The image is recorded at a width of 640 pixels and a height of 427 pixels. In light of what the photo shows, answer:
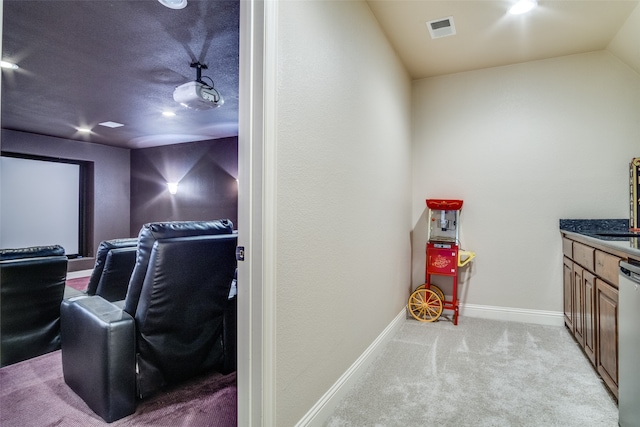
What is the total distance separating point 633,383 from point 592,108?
107 inches

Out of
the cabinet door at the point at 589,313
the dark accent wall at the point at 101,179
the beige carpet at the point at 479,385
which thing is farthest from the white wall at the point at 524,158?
the dark accent wall at the point at 101,179

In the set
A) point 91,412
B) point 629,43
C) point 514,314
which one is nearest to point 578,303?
point 514,314

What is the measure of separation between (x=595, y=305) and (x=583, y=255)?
0.47 m

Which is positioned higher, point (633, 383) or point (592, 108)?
point (592, 108)

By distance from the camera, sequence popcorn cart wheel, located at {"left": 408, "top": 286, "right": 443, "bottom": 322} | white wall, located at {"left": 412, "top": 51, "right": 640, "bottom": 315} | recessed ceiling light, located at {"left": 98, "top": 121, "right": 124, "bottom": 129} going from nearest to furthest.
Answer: white wall, located at {"left": 412, "top": 51, "right": 640, "bottom": 315}, popcorn cart wheel, located at {"left": 408, "top": 286, "right": 443, "bottom": 322}, recessed ceiling light, located at {"left": 98, "top": 121, "right": 124, "bottom": 129}

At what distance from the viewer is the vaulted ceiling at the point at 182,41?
249 centimetres

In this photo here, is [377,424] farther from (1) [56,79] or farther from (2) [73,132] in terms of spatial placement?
(2) [73,132]

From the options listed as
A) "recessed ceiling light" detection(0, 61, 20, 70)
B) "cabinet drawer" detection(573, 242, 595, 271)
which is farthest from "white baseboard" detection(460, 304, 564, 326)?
"recessed ceiling light" detection(0, 61, 20, 70)

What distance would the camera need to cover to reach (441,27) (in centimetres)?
289

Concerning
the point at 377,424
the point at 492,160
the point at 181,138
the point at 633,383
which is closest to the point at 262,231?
the point at 377,424

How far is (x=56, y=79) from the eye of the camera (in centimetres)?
355

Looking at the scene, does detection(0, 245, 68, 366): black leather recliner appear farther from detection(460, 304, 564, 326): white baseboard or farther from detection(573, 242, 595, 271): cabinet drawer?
detection(573, 242, 595, 271): cabinet drawer

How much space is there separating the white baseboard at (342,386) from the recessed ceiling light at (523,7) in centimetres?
268

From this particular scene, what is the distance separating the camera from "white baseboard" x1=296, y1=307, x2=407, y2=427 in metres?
1.83
